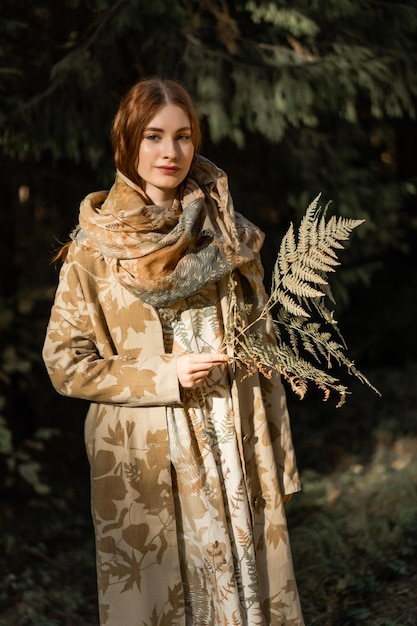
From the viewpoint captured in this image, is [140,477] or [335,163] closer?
[140,477]

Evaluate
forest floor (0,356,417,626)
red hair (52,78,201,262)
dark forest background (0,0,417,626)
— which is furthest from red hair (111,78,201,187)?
forest floor (0,356,417,626)

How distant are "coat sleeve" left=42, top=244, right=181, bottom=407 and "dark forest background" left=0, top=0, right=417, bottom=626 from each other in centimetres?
98

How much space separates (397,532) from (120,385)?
7.38 ft

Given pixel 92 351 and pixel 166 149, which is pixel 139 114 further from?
pixel 92 351

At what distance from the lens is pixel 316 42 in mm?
4207

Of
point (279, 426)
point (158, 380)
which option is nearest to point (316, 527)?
point (279, 426)

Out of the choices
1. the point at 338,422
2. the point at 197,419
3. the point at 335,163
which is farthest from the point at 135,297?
the point at 338,422

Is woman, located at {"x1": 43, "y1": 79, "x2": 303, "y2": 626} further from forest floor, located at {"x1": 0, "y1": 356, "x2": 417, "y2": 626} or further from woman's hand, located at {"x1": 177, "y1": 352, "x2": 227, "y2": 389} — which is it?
forest floor, located at {"x1": 0, "y1": 356, "x2": 417, "y2": 626}

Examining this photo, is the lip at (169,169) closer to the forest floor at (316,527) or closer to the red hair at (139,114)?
the red hair at (139,114)

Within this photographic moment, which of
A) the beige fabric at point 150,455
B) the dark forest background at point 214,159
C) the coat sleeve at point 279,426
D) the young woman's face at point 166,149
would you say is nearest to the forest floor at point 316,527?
the dark forest background at point 214,159

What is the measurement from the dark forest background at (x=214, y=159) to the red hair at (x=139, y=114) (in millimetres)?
968

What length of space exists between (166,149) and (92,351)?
66cm

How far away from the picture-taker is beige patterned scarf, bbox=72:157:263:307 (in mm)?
2174

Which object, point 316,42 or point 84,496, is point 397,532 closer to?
point 84,496
